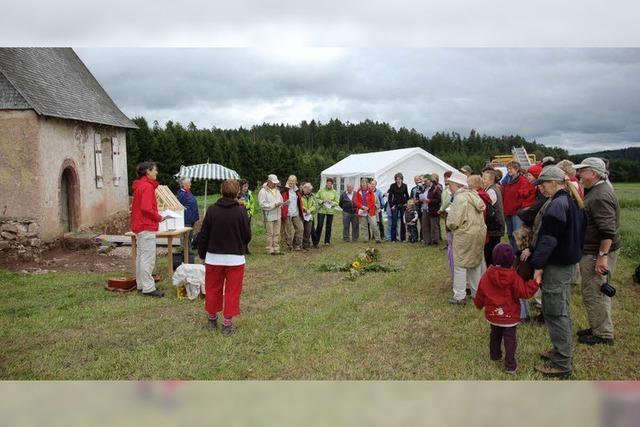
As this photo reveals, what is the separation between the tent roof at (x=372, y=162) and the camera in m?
9.47

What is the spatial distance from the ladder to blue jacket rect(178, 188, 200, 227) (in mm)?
5160

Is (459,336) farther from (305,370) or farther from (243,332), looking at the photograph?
(243,332)

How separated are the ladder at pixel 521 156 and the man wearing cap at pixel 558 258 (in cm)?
303

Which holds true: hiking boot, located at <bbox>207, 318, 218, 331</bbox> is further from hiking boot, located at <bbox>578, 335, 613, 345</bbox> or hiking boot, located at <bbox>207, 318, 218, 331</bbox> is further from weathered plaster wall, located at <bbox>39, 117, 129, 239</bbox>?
weathered plaster wall, located at <bbox>39, 117, 129, 239</bbox>

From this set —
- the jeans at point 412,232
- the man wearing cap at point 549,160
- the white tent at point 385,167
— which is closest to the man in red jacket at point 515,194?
the man wearing cap at point 549,160

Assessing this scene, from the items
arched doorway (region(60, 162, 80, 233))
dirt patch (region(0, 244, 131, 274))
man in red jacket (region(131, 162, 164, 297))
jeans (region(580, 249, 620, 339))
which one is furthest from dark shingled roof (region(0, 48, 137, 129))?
jeans (region(580, 249, 620, 339))

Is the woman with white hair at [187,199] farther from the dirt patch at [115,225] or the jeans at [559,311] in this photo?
the jeans at [559,311]

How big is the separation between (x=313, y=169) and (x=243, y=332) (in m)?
4.70

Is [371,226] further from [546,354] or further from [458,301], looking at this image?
[546,354]

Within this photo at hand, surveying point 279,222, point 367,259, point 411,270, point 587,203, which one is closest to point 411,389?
point 587,203

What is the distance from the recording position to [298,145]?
7.92m

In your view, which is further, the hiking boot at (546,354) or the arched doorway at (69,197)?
the arched doorway at (69,197)

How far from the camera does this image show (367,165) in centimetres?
1080

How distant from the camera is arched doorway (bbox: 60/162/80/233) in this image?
407 inches
